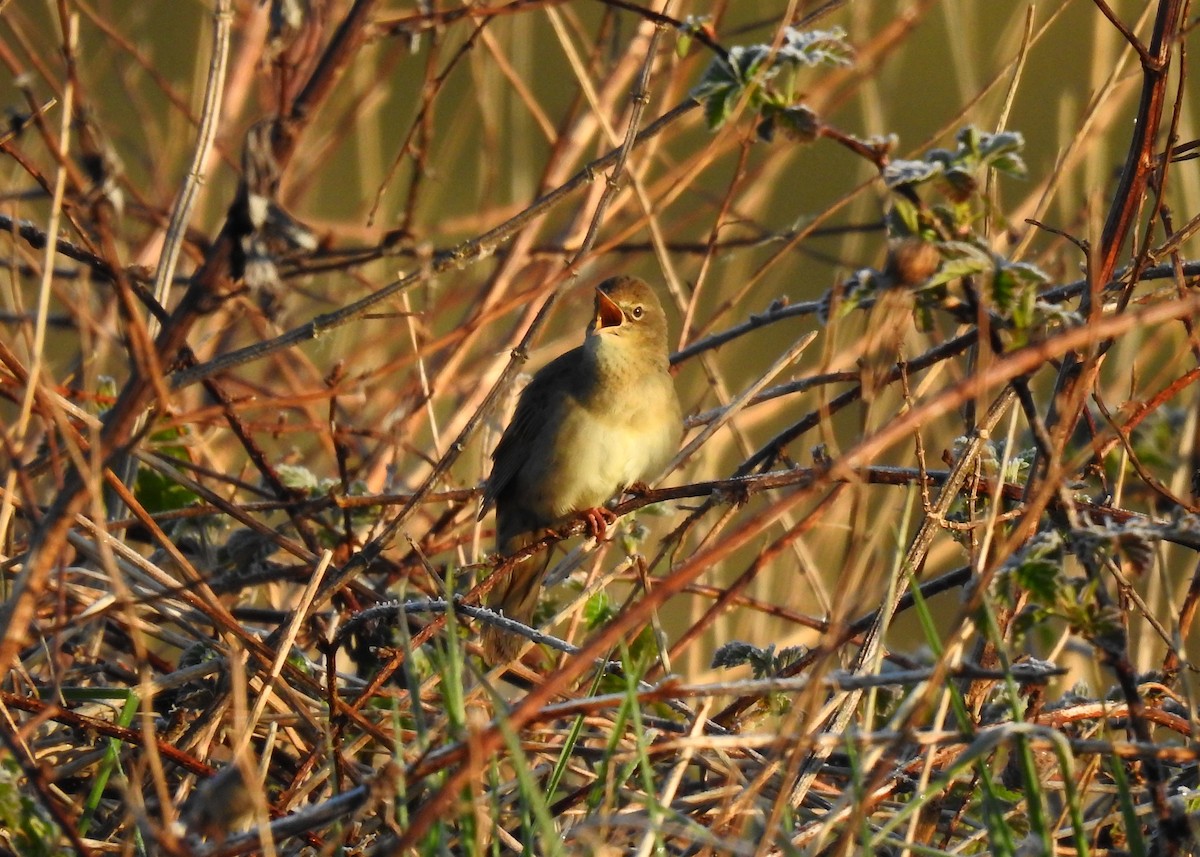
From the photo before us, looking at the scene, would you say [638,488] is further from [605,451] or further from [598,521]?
[605,451]

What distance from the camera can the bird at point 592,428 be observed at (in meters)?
3.75

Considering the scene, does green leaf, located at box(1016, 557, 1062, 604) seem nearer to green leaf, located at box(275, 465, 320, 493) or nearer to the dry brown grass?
the dry brown grass

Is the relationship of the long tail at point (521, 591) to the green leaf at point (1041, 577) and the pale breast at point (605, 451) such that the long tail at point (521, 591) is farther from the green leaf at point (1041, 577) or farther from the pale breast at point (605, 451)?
the green leaf at point (1041, 577)

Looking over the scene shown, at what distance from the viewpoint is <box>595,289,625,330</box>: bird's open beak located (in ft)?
12.9

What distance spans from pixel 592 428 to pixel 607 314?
14.2 inches

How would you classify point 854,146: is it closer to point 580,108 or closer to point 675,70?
point 675,70

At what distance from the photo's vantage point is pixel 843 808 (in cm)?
214

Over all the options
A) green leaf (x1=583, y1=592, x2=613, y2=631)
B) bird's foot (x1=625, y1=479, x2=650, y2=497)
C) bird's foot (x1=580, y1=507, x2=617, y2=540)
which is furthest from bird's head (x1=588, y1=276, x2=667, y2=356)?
green leaf (x1=583, y1=592, x2=613, y2=631)

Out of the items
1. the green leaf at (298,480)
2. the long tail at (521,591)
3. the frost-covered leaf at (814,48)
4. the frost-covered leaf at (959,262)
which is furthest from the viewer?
the long tail at (521,591)

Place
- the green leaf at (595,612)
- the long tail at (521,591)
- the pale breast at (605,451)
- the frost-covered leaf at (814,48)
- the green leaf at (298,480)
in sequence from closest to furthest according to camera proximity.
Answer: the frost-covered leaf at (814,48) < the green leaf at (595,612) < the green leaf at (298,480) < the long tail at (521,591) < the pale breast at (605,451)

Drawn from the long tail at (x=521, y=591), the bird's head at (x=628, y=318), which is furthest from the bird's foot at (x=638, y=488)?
the bird's head at (x=628, y=318)

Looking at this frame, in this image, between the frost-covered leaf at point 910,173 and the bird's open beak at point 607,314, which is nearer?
the frost-covered leaf at point 910,173

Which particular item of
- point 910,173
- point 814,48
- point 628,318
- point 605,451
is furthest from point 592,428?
point 910,173

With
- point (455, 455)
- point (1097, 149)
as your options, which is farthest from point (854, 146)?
point (1097, 149)
